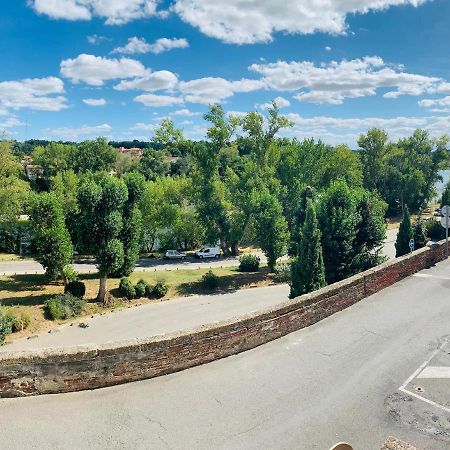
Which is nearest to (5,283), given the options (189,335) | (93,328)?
Answer: (93,328)

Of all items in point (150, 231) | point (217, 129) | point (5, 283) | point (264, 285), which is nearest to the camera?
point (5, 283)

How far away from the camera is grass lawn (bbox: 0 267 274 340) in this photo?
25.2 metres

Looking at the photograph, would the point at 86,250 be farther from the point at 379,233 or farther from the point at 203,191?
the point at 203,191

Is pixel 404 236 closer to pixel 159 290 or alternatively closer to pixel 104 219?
pixel 159 290

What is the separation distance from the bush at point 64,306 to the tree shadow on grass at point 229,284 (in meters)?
7.45

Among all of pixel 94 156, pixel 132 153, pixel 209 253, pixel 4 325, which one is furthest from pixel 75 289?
pixel 132 153

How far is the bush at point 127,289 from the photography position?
2989 cm

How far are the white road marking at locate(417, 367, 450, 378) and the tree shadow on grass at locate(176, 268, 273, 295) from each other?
2457cm

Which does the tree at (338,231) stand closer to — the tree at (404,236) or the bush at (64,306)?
the tree at (404,236)

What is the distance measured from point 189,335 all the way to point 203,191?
3890 centimetres

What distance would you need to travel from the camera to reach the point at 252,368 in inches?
307

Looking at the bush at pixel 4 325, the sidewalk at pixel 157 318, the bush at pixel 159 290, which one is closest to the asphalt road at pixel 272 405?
the sidewalk at pixel 157 318

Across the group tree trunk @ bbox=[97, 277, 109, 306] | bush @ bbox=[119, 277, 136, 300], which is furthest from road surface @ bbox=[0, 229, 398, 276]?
tree trunk @ bbox=[97, 277, 109, 306]

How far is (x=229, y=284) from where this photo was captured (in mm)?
34406
